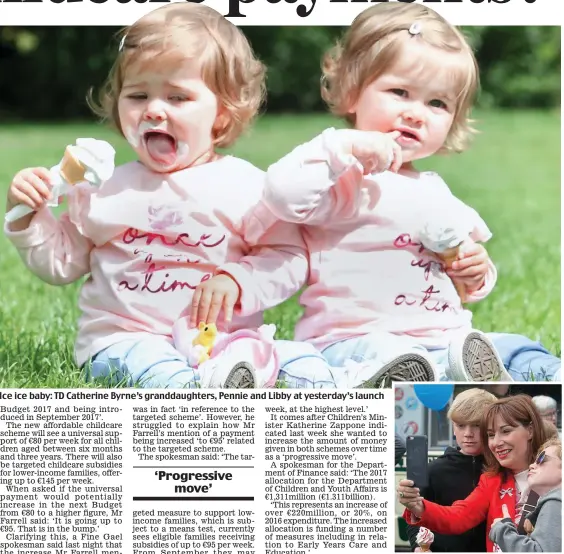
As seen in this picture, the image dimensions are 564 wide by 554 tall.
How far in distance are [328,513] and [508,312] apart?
2.73 feet

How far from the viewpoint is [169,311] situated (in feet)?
6.20

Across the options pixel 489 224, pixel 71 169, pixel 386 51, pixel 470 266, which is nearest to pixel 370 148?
pixel 386 51

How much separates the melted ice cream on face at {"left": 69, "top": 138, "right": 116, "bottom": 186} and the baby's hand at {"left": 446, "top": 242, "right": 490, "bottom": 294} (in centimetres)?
71

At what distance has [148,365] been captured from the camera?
71.7 inches

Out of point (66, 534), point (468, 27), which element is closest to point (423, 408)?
point (66, 534)

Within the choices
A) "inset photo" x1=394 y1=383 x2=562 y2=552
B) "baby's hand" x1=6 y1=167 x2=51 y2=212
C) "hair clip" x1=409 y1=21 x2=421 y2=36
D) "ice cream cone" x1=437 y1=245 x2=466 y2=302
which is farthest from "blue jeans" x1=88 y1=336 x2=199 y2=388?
"hair clip" x1=409 y1=21 x2=421 y2=36

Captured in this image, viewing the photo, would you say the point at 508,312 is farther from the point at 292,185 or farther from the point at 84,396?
the point at 84,396

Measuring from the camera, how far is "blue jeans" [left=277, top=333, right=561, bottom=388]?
1.84m

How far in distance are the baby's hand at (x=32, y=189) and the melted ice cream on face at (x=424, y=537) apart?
0.95m

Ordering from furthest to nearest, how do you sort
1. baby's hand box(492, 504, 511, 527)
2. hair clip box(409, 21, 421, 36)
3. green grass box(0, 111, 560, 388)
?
1. green grass box(0, 111, 560, 388)
2. hair clip box(409, 21, 421, 36)
3. baby's hand box(492, 504, 511, 527)

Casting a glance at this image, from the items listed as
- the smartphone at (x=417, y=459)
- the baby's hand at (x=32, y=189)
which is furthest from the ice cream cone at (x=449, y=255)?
the baby's hand at (x=32, y=189)

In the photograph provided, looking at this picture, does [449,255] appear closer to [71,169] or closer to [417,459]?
[417,459]

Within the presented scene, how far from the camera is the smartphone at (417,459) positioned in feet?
5.96

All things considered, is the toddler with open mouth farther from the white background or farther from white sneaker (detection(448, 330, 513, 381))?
white sneaker (detection(448, 330, 513, 381))
